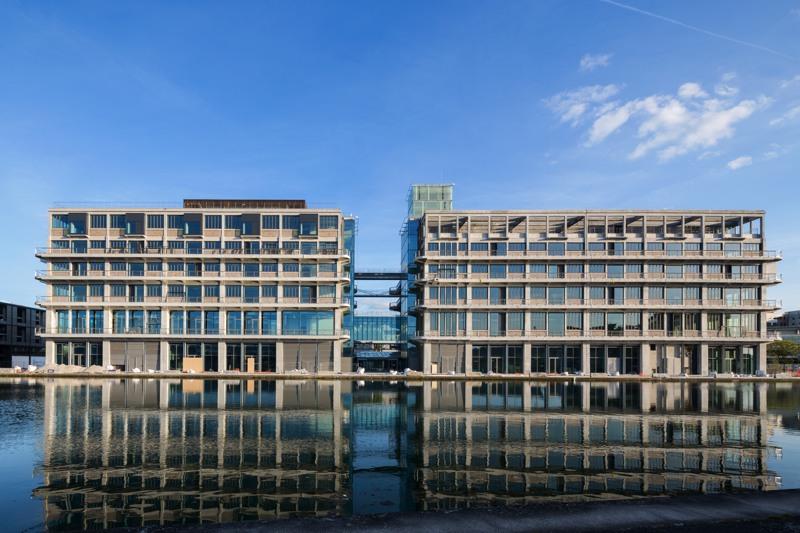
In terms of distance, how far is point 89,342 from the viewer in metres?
83.9

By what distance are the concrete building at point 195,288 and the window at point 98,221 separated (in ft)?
0.52

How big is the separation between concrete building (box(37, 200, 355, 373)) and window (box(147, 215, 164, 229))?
0.16 meters

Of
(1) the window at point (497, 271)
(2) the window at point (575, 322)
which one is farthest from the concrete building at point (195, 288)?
(2) the window at point (575, 322)

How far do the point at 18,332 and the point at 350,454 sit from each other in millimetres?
121876

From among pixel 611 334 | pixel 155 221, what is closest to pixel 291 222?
pixel 155 221

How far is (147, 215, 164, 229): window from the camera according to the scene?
84.8 meters

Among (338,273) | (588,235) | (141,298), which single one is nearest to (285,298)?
(338,273)

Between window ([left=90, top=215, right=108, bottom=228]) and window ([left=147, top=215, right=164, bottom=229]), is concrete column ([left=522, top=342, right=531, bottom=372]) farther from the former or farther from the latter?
window ([left=90, top=215, right=108, bottom=228])

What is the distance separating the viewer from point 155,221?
84875mm

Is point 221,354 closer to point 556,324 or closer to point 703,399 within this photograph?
point 556,324

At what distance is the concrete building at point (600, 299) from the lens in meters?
83.9

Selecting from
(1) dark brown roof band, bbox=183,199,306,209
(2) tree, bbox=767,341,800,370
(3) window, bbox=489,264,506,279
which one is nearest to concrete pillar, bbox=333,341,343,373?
(1) dark brown roof band, bbox=183,199,306,209

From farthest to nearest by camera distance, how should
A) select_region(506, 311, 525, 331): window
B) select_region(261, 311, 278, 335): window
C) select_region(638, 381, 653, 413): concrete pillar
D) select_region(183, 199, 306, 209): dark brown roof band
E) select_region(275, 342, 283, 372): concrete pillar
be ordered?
select_region(183, 199, 306, 209): dark brown roof band, select_region(506, 311, 525, 331): window, select_region(261, 311, 278, 335): window, select_region(275, 342, 283, 372): concrete pillar, select_region(638, 381, 653, 413): concrete pillar

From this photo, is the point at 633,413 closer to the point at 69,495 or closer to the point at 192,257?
the point at 69,495
